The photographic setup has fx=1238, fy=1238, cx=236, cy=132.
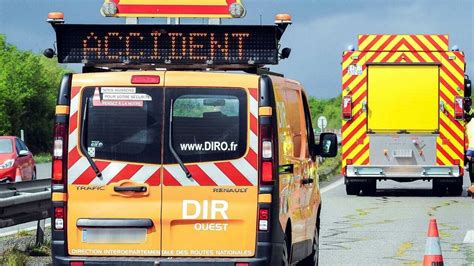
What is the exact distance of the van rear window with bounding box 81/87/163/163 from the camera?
388 inches

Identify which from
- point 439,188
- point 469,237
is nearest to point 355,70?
point 439,188

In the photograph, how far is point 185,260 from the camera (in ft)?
31.9

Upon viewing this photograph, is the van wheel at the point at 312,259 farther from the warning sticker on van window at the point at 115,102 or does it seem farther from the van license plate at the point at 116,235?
the warning sticker on van window at the point at 115,102

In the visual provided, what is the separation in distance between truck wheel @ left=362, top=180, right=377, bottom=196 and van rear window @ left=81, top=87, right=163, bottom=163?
700 inches

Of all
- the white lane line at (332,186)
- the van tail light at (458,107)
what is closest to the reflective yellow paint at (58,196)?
the van tail light at (458,107)

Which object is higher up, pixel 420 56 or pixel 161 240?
pixel 420 56

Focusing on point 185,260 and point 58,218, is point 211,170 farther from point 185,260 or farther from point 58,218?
point 58,218

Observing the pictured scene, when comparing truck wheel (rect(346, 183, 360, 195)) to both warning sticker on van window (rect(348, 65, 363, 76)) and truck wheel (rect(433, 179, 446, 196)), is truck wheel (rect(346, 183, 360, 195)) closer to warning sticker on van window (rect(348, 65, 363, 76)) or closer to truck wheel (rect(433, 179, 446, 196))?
truck wheel (rect(433, 179, 446, 196))

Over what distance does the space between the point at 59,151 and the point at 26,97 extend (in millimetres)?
72146

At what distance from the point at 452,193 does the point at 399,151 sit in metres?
1.79

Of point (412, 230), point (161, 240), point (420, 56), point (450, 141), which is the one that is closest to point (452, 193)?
point (450, 141)

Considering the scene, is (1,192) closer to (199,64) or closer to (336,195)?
(199,64)

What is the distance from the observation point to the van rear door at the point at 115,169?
386 inches

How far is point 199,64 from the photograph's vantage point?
10.8m
